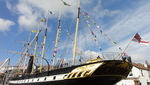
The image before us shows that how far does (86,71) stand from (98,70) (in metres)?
1.27

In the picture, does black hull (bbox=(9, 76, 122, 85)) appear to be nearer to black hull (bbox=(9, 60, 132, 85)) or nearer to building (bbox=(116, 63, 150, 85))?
black hull (bbox=(9, 60, 132, 85))

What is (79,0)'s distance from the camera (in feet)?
73.2

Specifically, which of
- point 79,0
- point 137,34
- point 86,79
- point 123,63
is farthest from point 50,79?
point 79,0

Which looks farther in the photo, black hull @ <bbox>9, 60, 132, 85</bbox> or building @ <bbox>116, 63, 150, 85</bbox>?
building @ <bbox>116, 63, 150, 85</bbox>

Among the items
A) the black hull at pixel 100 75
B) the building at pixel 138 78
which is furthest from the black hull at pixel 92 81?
the building at pixel 138 78

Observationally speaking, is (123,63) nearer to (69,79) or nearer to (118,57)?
(118,57)

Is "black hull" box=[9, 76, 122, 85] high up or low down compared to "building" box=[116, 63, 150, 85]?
up

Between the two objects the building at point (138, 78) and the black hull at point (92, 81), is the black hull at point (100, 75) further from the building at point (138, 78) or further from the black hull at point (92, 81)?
the building at point (138, 78)

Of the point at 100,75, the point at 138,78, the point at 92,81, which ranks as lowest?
the point at 138,78

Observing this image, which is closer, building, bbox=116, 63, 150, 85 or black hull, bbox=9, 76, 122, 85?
black hull, bbox=9, 76, 122, 85

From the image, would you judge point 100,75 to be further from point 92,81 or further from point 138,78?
point 138,78

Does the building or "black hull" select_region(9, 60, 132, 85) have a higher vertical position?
"black hull" select_region(9, 60, 132, 85)

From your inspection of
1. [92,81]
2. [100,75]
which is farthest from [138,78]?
[92,81]

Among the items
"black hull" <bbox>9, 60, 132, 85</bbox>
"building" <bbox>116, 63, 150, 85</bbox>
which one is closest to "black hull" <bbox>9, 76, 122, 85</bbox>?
"black hull" <bbox>9, 60, 132, 85</bbox>
